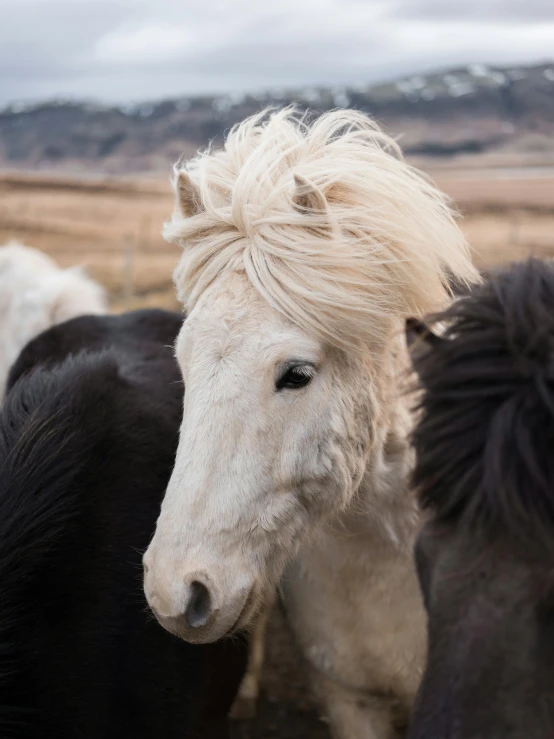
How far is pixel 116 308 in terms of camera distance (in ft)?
60.2

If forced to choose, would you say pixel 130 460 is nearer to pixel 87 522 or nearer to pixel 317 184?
pixel 87 522

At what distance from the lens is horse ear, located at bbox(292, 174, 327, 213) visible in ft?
8.07

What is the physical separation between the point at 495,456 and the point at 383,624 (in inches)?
59.8

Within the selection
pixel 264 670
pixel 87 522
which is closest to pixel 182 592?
pixel 87 522

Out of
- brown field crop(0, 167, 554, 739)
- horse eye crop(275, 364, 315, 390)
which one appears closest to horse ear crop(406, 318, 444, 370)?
horse eye crop(275, 364, 315, 390)

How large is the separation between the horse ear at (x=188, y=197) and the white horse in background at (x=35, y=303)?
9.74 ft

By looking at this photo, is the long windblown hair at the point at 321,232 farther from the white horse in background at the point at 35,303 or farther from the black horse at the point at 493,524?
the white horse in background at the point at 35,303

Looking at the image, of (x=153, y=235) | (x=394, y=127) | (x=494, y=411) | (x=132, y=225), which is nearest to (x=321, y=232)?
(x=494, y=411)

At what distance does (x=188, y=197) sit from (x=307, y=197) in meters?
0.50

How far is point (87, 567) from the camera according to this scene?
2613 mm

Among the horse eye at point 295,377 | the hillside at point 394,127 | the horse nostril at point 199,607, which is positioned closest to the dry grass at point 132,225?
the horse eye at point 295,377

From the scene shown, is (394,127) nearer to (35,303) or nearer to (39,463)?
(35,303)

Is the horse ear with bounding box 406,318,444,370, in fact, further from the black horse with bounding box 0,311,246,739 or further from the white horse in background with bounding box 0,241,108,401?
the white horse in background with bounding box 0,241,108,401

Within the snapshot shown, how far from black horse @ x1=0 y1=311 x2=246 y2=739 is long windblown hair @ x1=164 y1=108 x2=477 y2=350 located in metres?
0.66
